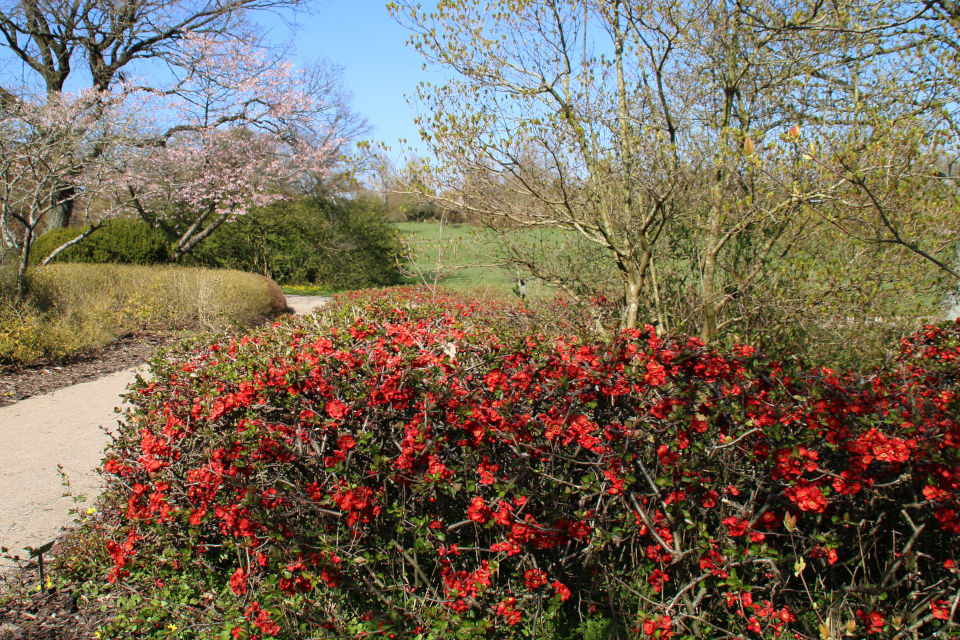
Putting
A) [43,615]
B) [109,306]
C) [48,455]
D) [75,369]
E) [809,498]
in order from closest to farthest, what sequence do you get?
[809,498] < [43,615] < [48,455] < [75,369] < [109,306]

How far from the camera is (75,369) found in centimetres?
734

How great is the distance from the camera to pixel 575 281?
5930 millimetres

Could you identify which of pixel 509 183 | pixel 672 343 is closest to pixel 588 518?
pixel 672 343

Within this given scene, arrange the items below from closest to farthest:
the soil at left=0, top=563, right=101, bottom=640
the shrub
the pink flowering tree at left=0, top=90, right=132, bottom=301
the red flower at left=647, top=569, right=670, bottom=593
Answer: the red flower at left=647, top=569, right=670, bottom=593, the soil at left=0, top=563, right=101, bottom=640, the shrub, the pink flowering tree at left=0, top=90, right=132, bottom=301

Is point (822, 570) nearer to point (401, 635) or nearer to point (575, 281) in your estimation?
point (401, 635)

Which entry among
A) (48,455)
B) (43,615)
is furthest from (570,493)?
(48,455)

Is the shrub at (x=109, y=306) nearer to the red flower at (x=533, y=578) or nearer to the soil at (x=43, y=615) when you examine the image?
the soil at (x=43, y=615)

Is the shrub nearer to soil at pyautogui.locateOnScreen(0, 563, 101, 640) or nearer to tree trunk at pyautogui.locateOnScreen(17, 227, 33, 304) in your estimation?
tree trunk at pyautogui.locateOnScreen(17, 227, 33, 304)

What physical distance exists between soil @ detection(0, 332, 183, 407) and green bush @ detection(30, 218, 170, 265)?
668cm

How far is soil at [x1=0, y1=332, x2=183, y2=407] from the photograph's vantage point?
641 centimetres

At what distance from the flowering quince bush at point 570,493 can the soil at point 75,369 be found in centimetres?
389

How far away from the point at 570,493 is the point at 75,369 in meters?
7.33

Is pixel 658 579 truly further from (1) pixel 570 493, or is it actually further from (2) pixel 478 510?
(2) pixel 478 510

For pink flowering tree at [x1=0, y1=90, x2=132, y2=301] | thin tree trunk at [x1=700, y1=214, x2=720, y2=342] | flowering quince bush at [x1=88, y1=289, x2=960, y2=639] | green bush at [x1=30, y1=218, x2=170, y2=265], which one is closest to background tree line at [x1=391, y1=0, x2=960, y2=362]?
thin tree trunk at [x1=700, y1=214, x2=720, y2=342]
